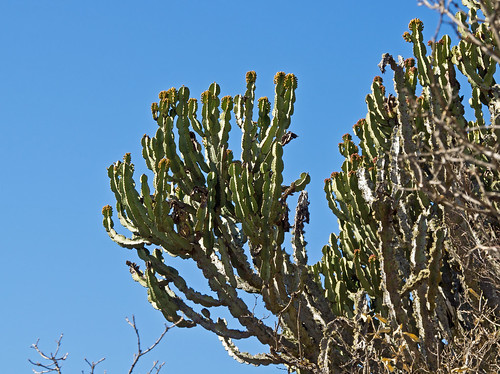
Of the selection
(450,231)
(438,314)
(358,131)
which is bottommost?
(438,314)

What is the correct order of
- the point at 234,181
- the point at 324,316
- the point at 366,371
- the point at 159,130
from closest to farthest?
the point at 366,371
the point at 234,181
the point at 159,130
the point at 324,316

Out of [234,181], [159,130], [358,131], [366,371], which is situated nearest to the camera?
[366,371]

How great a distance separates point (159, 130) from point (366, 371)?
3.45 m

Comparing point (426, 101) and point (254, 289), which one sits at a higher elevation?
point (426, 101)

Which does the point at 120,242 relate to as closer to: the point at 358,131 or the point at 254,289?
the point at 254,289

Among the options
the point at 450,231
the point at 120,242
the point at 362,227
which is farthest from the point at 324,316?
the point at 120,242

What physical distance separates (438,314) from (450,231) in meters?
0.86

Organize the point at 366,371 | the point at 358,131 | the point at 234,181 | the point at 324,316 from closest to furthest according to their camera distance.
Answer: the point at 366,371 → the point at 234,181 → the point at 324,316 → the point at 358,131

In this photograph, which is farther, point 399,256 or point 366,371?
point 399,256

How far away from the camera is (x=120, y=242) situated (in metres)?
7.75

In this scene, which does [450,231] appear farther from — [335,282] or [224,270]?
[224,270]

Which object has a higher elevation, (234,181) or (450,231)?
(234,181)

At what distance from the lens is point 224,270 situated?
7.59 metres

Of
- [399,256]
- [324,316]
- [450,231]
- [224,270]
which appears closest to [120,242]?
[224,270]
